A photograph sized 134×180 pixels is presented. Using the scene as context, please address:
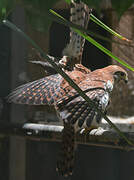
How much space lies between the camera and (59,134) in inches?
39.6

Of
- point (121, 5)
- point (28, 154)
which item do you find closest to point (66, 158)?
point (121, 5)

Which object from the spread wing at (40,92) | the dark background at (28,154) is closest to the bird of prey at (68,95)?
the spread wing at (40,92)

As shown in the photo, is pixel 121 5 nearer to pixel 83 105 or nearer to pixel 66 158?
pixel 83 105

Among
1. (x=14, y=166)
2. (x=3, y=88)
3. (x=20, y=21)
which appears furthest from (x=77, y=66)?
(x=14, y=166)

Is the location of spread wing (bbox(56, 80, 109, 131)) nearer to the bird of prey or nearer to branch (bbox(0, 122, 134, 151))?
the bird of prey

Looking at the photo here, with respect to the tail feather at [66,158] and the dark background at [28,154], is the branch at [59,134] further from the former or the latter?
the dark background at [28,154]

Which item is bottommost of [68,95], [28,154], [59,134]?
[28,154]

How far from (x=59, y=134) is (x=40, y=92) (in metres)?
0.18

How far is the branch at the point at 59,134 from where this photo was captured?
83 cm

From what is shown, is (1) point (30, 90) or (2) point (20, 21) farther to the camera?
(2) point (20, 21)

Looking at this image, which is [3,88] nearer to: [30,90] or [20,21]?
[20,21]

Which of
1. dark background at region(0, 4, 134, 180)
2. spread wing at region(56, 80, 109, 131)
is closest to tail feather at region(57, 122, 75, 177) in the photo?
spread wing at region(56, 80, 109, 131)

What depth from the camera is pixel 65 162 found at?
85 centimetres

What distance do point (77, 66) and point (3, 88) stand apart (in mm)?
554
